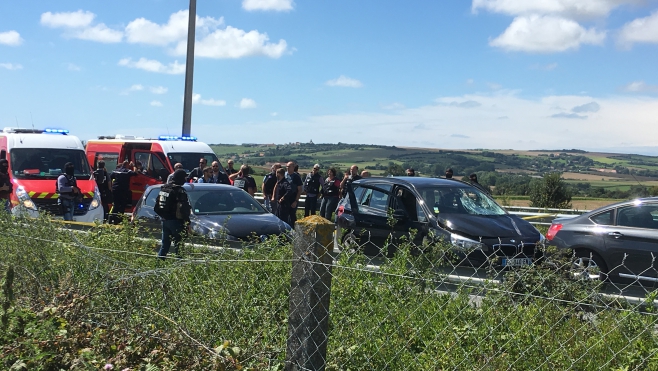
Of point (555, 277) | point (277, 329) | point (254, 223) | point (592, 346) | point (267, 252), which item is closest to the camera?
point (592, 346)

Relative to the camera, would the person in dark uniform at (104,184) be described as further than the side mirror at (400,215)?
Yes

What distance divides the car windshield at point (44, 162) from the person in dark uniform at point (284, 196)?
494 cm

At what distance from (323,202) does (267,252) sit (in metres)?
11.3

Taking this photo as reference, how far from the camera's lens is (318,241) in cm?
350

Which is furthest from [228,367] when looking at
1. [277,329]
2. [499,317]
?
[499,317]

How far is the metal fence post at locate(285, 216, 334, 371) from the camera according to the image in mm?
3490

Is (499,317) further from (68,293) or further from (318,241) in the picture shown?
(68,293)

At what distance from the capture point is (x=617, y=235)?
1002 cm

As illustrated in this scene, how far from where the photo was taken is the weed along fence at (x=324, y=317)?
3.21 meters

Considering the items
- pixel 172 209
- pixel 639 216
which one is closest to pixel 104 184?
pixel 172 209

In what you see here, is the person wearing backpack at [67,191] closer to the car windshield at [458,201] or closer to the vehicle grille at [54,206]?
the vehicle grille at [54,206]

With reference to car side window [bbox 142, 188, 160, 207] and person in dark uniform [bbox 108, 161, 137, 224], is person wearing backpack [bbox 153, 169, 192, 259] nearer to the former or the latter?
car side window [bbox 142, 188, 160, 207]

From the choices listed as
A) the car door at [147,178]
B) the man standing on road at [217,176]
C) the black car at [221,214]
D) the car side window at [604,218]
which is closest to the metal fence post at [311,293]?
the black car at [221,214]

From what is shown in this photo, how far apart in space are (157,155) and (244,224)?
9.55 meters
